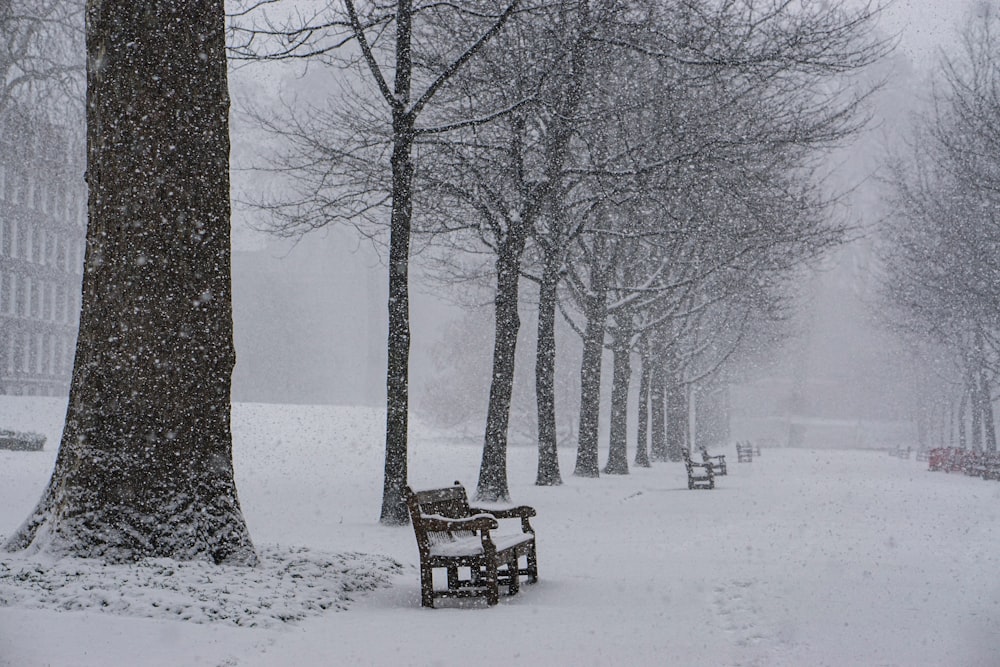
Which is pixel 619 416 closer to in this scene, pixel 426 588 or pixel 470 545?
pixel 470 545

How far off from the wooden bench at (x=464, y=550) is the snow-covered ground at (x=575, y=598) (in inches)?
7.7

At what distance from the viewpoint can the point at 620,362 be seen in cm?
2833

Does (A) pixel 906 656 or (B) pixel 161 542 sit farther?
(B) pixel 161 542

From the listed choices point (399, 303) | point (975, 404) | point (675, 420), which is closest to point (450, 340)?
point (675, 420)

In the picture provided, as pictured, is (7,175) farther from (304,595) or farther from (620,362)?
(304,595)

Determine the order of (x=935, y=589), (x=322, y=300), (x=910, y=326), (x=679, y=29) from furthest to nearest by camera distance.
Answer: (x=322, y=300) → (x=910, y=326) → (x=679, y=29) → (x=935, y=589)

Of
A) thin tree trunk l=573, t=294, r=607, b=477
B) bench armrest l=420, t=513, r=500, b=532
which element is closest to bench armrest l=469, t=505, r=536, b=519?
bench armrest l=420, t=513, r=500, b=532

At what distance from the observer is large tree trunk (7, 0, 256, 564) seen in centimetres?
793

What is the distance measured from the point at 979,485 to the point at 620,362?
31.2ft

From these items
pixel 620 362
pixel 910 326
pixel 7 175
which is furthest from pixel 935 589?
pixel 7 175

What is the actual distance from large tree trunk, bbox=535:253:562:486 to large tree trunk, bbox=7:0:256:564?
1274 centimetres

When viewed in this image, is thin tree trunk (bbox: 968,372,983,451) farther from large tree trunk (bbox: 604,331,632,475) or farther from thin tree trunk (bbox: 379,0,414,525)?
thin tree trunk (bbox: 379,0,414,525)

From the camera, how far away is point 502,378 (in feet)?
57.6

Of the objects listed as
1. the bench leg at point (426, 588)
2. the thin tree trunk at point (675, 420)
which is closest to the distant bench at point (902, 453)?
the thin tree trunk at point (675, 420)
